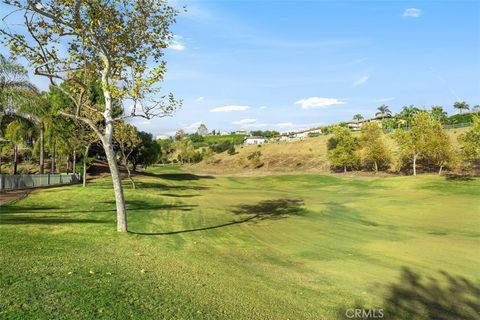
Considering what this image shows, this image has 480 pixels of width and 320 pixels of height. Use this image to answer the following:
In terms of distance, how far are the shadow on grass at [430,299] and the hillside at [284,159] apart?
83.3m

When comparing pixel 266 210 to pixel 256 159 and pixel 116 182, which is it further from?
pixel 256 159

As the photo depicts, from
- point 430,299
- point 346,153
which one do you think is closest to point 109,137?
point 430,299

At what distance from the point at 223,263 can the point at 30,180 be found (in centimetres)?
3155

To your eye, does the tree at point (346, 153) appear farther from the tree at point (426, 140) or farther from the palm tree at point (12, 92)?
the palm tree at point (12, 92)

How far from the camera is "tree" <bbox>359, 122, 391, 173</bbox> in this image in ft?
264

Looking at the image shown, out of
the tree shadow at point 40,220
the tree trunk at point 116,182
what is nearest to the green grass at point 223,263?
the tree shadow at point 40,220

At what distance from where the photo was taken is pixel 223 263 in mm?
Result: 14922

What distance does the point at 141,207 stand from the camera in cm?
3058

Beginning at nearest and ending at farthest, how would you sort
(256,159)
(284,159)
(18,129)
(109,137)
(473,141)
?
(109,137)
(18,129)
(473,141)
(284,159)
(256,159)

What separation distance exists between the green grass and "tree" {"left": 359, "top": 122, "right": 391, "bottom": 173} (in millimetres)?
50680

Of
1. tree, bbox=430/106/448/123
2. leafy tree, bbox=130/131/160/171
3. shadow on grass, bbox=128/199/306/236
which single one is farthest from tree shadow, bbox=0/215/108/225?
tree, bbox=430/106/448/123

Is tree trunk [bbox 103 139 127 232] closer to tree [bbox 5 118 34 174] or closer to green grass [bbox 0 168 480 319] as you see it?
green grass [bbox 0 168 480 319]

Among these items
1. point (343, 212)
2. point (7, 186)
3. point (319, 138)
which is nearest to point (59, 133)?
point (7, 186)

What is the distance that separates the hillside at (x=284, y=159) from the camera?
10575cm
